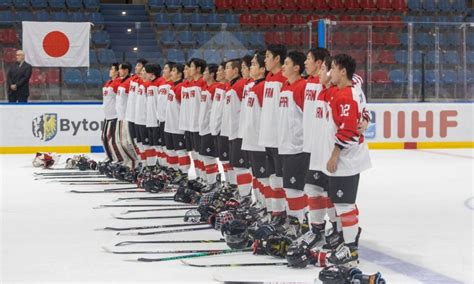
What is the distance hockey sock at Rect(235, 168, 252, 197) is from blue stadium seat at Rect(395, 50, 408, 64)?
333 inches

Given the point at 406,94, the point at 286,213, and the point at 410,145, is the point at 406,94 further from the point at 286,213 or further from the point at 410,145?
the point at 286,213

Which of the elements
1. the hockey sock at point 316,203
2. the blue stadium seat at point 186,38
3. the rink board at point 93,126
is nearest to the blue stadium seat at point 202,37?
the blue stadium seat at point 186,38

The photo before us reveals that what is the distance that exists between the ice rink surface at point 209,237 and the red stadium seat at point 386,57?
4107 mm

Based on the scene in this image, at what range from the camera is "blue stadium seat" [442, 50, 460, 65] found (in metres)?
15.8

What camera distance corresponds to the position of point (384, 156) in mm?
14797

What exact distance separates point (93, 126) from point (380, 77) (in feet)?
16.2

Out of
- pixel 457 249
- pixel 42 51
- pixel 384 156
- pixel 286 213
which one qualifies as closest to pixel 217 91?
pixel 286 213

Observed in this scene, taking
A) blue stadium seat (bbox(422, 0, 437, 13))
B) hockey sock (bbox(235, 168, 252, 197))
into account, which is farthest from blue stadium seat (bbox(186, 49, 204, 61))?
blue stadium seat (bbox(422, 0, 437, 13))

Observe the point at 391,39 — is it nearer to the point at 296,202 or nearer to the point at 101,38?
the point at 101,38

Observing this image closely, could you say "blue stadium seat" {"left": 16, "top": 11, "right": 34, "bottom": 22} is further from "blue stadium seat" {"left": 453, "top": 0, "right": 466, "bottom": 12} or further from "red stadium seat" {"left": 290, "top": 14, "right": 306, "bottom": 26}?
"blue stadium seat" {"left": 453, "top": 0, "right": 466, "bottom": 12}

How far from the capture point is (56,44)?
51.4 feet

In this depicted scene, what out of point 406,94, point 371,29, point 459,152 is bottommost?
point 459,152

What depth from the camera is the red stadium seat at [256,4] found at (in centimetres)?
2231

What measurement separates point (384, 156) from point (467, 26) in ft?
9.39
